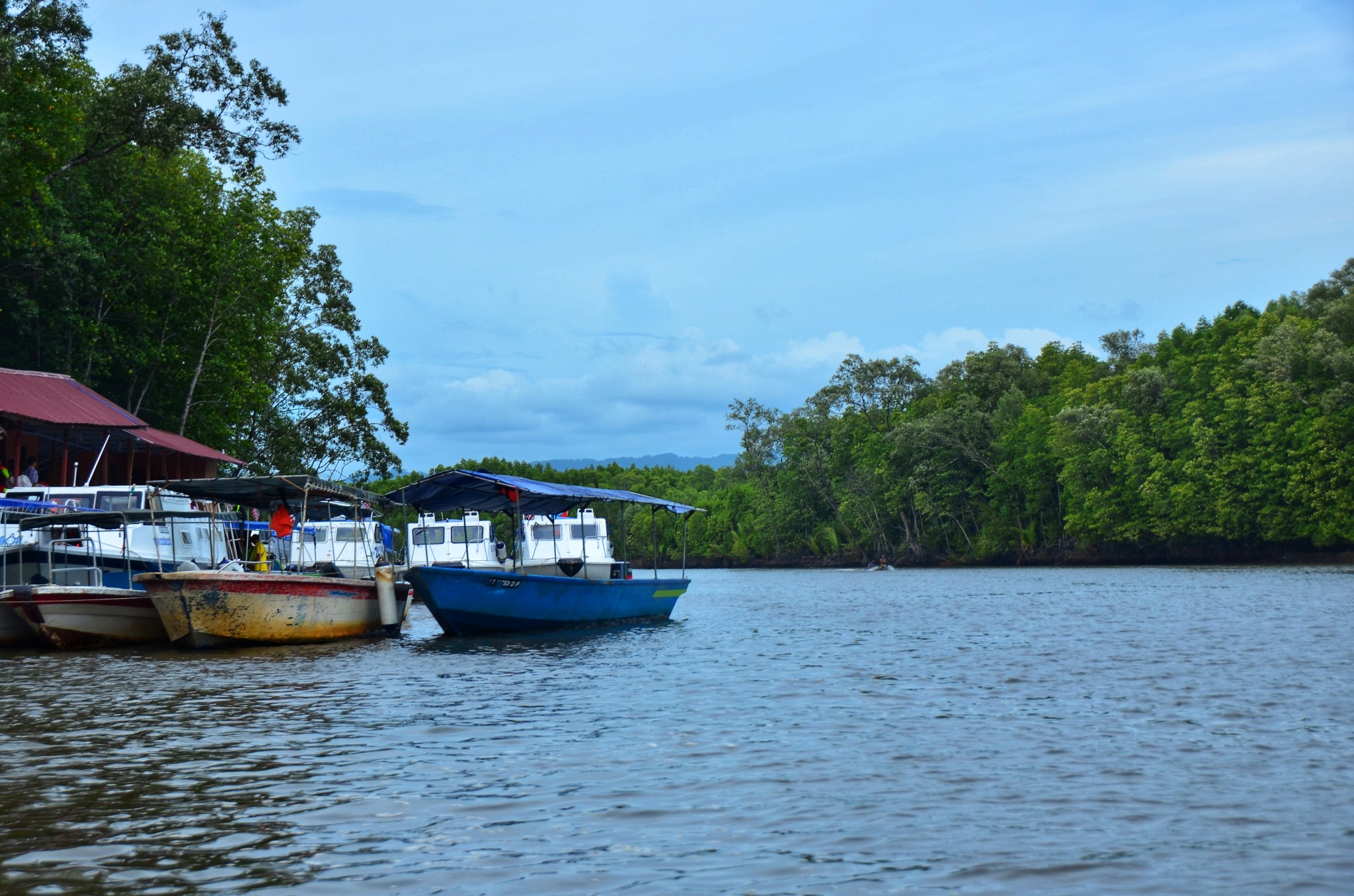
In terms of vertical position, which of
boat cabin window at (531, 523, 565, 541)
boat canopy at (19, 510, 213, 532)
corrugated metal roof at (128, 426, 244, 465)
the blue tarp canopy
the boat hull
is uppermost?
corrugated metal roof at (128, 426, 244, 465)

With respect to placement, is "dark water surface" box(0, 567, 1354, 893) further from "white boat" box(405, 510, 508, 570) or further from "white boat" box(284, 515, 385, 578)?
"white boat" box(405, 510, 508, 570)

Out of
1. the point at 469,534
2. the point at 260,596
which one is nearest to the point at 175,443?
the point at 469,534

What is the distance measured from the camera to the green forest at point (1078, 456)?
70375 millimetres

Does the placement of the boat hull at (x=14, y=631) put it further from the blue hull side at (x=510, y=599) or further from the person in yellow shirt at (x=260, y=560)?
the blue hull side at (x=510, y=599)

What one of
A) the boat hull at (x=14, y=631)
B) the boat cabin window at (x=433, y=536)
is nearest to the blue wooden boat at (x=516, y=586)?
the boat cabin window at (x=433, y=536)

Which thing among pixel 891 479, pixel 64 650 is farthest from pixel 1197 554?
pixel 64 650

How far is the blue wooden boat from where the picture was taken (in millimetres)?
25344

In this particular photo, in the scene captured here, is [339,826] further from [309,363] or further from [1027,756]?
[309,363]

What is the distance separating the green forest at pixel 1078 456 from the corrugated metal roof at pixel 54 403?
146 ft

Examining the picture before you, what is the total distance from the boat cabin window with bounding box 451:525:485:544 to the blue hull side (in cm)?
910

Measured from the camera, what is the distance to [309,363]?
57.9 m

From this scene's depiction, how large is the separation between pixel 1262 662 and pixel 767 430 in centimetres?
10074

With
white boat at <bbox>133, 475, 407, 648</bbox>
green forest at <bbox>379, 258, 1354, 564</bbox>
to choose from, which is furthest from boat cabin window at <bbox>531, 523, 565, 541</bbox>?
green forest at <bbox>379, 258, 1354, 564</bbox>

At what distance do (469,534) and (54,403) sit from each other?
39.8ft
